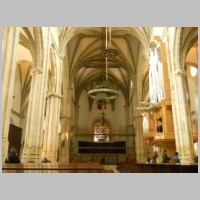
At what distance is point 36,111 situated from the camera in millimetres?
10102

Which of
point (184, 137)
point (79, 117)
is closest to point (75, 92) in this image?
point (79, 117)

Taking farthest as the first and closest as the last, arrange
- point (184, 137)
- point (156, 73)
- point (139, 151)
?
point (139, 151) < point (156, 73) < point (184, 137)

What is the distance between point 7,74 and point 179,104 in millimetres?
6897

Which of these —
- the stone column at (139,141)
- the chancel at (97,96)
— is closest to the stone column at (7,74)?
the chancel at (97,96)

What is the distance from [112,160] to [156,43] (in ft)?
55.3

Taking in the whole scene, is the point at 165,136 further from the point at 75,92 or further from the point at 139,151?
the point at 75,92

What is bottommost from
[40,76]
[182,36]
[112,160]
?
[112,160]

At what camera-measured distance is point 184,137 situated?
927 cm

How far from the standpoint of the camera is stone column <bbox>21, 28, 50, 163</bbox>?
953 cm

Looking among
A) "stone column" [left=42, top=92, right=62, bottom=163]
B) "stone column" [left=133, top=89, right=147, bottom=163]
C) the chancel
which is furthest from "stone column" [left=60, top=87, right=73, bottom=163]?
"stone column" [left=133, top=89, right=147, bottom=163]

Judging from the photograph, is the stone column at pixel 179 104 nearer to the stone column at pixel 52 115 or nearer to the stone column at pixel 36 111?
the stone column at pixel 36 111

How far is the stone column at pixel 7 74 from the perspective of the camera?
Answer: 5980 mm

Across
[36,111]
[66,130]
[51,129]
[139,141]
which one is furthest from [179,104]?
[66,130]

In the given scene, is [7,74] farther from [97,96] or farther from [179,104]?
[97,96]
